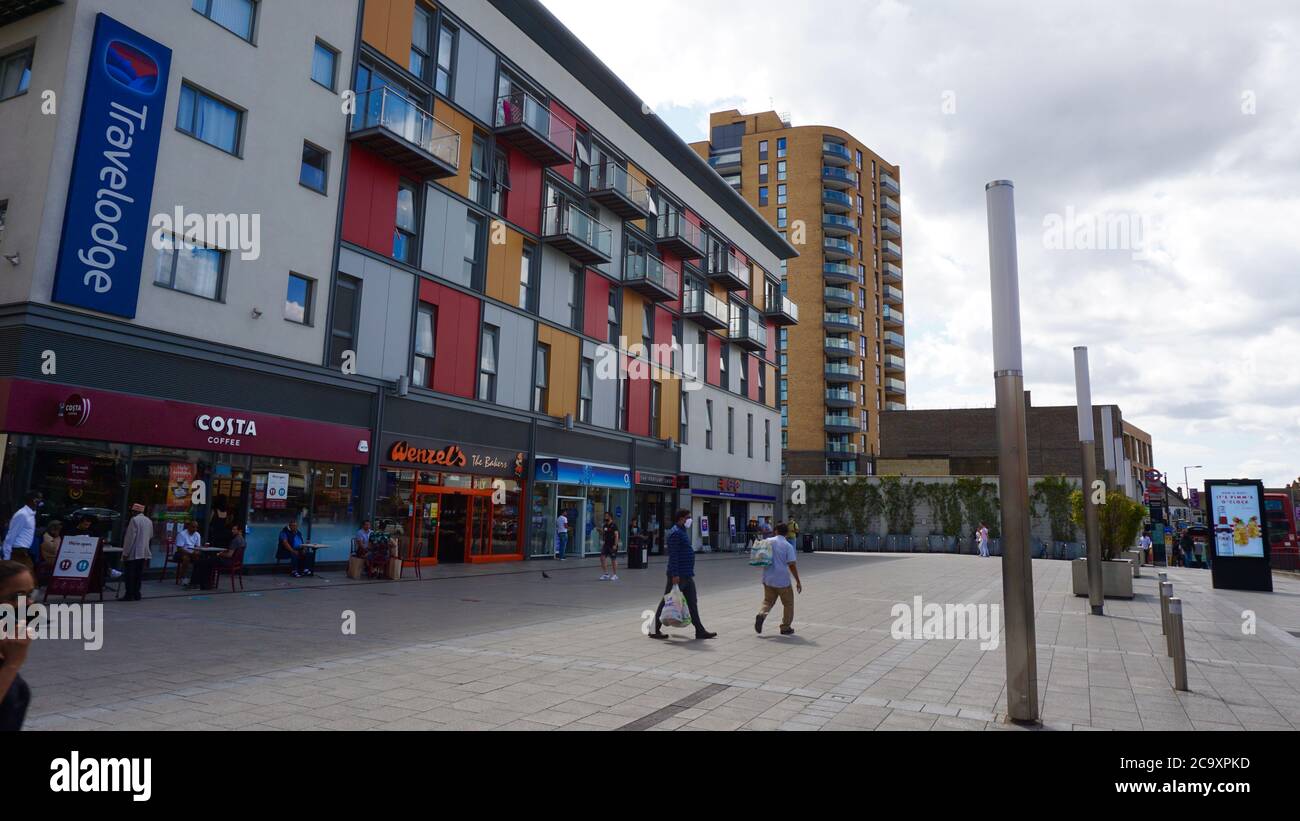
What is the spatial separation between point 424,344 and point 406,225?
345 cm

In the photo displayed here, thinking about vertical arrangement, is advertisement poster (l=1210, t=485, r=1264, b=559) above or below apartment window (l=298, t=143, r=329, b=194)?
below

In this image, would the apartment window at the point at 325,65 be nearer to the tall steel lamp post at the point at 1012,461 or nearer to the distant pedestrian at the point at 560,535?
the distant pedestrian at the point at 560,535

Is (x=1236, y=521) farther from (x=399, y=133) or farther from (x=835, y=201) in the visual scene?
(x=835, y=201)

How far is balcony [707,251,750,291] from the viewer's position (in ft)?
133

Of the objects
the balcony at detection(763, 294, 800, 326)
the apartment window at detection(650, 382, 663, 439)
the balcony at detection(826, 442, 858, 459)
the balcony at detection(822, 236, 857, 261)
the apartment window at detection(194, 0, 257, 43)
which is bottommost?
the apartment window at detection(650, 382, 663, 439)

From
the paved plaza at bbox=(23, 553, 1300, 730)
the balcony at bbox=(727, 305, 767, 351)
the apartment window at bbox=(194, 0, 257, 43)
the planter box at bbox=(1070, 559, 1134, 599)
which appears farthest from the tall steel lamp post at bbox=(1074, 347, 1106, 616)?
the balcony at bbox=(727, 305, 767, 351)

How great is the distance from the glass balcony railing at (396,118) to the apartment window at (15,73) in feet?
22.1

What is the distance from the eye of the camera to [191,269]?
53.7 feet

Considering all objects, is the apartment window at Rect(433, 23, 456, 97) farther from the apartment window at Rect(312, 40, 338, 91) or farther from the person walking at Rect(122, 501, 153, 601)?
the person walking at Rect(122, 501, 153, 601)

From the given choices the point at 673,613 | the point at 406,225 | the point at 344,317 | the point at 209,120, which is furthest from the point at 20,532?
the point at 406,225

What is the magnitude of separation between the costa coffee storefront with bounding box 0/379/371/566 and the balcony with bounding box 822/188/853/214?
62022 mm

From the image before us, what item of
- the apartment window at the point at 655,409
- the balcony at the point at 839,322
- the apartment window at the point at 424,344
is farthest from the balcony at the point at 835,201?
the apartment window at the point at 424,344
